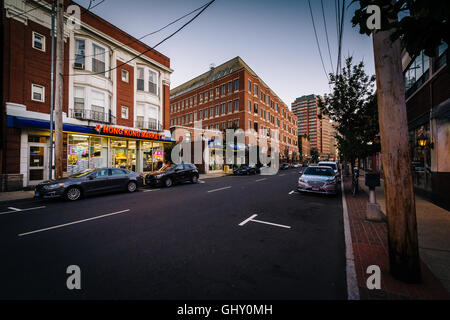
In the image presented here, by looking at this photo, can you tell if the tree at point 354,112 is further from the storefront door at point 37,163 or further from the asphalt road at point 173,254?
the storefront door at point 37,163

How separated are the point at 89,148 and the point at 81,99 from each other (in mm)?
3782

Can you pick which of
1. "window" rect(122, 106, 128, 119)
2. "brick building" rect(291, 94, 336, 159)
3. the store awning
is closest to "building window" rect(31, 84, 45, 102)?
the store awning

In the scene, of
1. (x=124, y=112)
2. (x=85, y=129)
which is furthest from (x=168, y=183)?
(x=124, y=112)

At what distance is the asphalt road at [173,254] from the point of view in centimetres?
260

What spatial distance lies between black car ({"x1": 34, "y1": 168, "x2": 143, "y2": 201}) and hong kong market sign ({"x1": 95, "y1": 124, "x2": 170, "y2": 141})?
18.3 ft

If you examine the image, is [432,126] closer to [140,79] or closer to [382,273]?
[382,273]

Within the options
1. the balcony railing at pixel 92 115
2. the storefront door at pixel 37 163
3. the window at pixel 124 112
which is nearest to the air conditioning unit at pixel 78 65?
the balcony railing at pixel 92 115

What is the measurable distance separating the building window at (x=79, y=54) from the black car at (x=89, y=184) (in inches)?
382

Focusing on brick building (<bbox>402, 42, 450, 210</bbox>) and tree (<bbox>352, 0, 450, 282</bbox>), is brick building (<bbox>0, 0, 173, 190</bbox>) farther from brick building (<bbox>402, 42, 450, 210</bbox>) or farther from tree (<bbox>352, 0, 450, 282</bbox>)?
brick building (<bbox>402, 42, 450, 210</bbox>)

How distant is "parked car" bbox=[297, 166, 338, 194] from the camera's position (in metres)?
9.26

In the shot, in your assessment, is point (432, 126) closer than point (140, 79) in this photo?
Yes

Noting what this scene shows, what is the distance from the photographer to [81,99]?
571 inches
